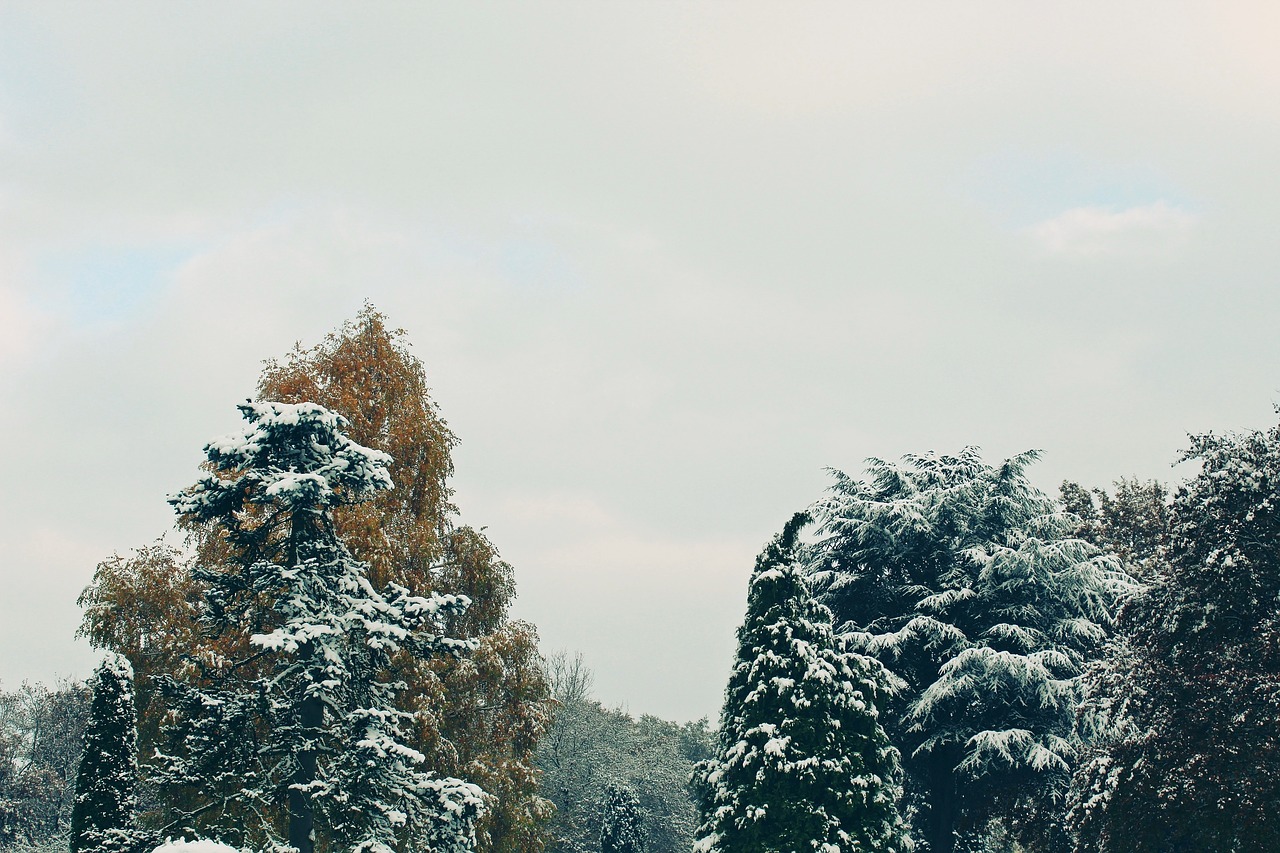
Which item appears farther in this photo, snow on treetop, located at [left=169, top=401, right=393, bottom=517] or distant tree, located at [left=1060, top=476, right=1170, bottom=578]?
distant tree, located at [left=1060, top=476, right=1170, bottom=578]

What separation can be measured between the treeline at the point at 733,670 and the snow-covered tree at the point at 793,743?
0.23 feet

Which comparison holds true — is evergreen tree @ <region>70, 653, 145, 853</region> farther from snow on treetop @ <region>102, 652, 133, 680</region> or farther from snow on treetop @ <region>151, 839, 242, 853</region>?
snow on treetop @ <region>151, 839, 242, 853</region>

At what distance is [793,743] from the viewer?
22000 mm

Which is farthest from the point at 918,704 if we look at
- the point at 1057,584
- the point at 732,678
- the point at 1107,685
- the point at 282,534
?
the point at 282,534

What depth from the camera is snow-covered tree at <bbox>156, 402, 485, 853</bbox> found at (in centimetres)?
1953

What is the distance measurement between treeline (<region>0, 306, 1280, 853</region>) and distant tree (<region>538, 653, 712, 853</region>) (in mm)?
32018

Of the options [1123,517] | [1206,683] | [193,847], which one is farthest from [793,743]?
[1123,517]

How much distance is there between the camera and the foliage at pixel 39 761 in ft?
193

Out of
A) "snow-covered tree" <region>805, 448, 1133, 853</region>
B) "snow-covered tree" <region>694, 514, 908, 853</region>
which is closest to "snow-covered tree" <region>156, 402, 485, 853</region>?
"snow-covered tree" <region>694, 514, 908, 853</region>

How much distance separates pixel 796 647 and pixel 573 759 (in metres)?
50.7

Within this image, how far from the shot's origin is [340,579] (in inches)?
796

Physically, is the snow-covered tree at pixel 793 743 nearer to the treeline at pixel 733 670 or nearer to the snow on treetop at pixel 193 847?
the treeline at pixel 733 670

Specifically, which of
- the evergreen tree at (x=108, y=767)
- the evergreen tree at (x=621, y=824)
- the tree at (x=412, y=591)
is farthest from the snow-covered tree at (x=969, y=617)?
the evergreen tree at (x=621, y=824)

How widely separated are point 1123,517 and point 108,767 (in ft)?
139
